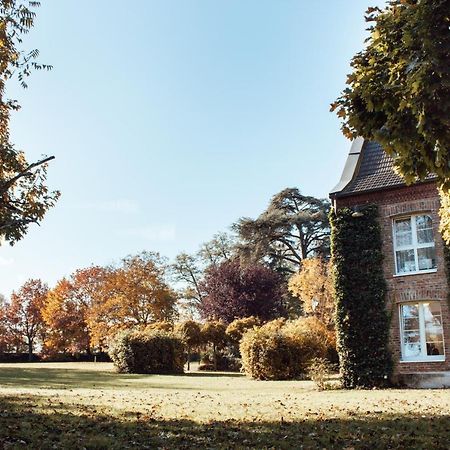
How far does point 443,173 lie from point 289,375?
51.9 ft

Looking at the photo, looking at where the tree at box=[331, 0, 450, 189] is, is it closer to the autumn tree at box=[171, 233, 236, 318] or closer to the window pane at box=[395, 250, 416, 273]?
the window pane at box=[395, 250, 416, 273]

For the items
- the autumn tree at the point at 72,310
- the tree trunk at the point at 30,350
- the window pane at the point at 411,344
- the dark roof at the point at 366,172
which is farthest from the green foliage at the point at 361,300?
the tree trunk at the point at 30,350

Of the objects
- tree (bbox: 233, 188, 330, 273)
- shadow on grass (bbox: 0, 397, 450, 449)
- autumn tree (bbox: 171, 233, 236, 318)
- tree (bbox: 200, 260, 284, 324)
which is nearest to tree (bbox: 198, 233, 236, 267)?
autumn tree (bbox: 171, 233, 236, 318)

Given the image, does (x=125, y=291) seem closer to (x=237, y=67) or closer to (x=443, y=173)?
(x=237, y=67)

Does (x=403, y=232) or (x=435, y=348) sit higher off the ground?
(x=403, y=232)

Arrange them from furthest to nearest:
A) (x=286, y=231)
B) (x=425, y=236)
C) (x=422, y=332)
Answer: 1. (x=286, y=231)
2. (x=425, y=236)
3. (x=422, y=332)

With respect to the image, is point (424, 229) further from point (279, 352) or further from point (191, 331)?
point (191, 331)

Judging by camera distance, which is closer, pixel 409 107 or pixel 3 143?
pixel 409 107

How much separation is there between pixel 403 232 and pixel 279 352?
7.05 metres

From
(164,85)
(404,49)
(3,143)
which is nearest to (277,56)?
(164,85)

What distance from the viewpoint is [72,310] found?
47.7 m

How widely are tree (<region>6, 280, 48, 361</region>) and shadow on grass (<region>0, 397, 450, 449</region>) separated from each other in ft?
164

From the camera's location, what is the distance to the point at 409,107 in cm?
574

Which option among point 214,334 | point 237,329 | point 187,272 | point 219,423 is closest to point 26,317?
point 187,272
